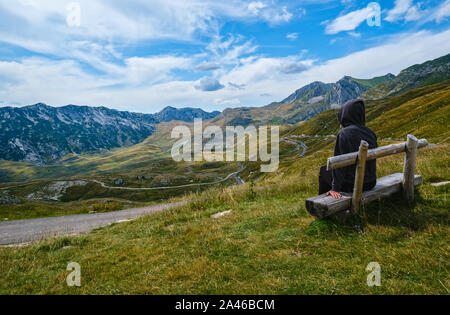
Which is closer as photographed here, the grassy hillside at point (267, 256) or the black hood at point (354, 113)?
the grassy hillside at point (267, 256)

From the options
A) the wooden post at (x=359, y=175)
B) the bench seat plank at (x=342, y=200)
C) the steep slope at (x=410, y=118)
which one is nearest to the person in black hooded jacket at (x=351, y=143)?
the bench seat plank at (x=342, y=200)

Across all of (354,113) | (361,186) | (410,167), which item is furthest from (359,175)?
(410,167)

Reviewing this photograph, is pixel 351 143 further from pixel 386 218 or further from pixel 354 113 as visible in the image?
pixel 386 218

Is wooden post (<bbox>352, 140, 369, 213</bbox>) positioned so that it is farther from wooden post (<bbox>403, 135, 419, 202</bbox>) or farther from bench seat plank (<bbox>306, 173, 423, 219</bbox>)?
wooden post (<bbox>403, 135, 419, 202</bbox>)

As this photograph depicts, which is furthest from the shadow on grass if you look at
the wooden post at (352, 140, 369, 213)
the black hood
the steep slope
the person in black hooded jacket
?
the steep slope

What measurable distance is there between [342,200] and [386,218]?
134 centimetres

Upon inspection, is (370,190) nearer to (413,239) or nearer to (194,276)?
(413,239)

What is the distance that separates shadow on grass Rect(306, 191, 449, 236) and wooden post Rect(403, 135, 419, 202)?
0.39m

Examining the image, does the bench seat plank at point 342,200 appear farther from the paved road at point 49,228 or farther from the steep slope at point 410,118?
the steep slope at point 410,118

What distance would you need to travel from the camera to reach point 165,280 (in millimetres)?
4973

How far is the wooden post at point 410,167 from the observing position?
7.07 metres

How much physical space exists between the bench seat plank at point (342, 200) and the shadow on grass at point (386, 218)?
0.26 metres
